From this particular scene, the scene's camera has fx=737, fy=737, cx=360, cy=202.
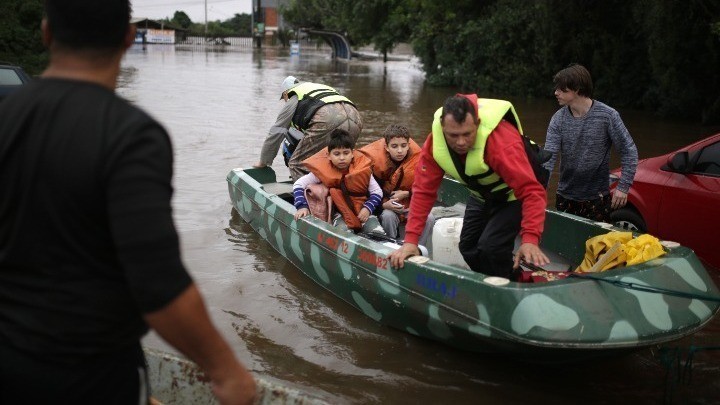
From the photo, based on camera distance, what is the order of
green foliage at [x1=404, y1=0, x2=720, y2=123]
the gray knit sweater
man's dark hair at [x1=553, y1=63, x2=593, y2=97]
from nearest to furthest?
man's dark hair at [x1=553, y1=63, x2=593, y2=97], the gray knit sweater, green foliage at [x1=404, y1=0, x2=720, y2=123]

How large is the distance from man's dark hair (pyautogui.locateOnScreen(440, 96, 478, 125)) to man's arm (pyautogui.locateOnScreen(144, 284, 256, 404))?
105 inches

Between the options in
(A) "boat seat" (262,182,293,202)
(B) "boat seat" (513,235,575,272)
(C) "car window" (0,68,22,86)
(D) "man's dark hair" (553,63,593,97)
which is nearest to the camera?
(D) "man's dark hair" (553,63,593,97)

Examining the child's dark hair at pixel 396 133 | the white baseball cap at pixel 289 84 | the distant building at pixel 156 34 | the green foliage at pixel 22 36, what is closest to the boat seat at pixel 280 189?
the white baseball cap at pixel 289 84

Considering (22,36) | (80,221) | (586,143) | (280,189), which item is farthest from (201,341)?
(22,36)

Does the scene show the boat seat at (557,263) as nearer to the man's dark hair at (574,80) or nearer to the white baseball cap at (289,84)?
the man's dark hair at (574,80)

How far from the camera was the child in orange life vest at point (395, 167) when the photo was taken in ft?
21.9

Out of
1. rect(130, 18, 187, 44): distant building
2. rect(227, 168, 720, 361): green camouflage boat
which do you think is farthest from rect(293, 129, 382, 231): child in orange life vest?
rect(130, 18, 187, 44): distant building

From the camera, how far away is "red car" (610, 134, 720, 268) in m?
6.18

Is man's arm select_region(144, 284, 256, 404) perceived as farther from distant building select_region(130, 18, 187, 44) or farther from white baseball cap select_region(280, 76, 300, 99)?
distant building select_region(130, 18, 187, 44)

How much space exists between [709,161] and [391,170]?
9.01 ft

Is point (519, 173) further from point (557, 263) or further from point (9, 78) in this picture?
point (9, 78)

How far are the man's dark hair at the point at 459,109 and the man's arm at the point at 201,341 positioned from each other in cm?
268

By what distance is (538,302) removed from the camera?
416cm

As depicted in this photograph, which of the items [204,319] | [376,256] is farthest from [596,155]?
[204,319]
